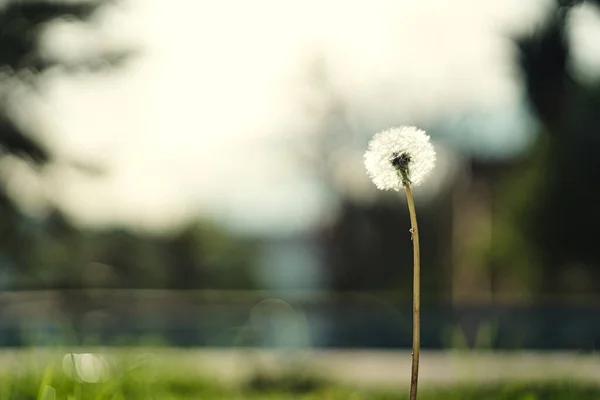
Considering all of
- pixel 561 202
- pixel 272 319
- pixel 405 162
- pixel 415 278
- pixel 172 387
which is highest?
pixel 561 202

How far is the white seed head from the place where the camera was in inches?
80.0

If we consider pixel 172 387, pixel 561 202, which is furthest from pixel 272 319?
pixel 561 202

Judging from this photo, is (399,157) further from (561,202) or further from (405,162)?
(561,202)

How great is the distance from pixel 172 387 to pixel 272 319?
4.88 metres

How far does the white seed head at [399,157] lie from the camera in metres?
2.03

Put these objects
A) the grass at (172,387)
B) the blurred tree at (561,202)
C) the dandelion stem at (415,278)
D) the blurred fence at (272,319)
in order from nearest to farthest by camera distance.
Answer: the dandelion stem at (415,278)
the grass at (172,387)
the blurred fence at (272,319)
the blurred tree at (561,202)

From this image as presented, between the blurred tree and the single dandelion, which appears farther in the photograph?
the blurred tree

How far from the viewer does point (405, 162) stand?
204 cm

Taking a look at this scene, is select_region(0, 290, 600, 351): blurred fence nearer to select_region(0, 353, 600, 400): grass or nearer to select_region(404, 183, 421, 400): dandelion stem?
select_region(0, 353, 600, 400): grass

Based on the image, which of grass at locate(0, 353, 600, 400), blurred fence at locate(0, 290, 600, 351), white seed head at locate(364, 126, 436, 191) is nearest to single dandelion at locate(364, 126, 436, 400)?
white seed head at locate(364, 126, 436, 191)

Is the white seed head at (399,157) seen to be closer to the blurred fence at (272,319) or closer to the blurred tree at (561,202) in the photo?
the blurred fence at (272,319)

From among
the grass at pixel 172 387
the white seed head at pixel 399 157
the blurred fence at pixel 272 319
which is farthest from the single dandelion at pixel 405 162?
the blurred fence at pixel 272 319

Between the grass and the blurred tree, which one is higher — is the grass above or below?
below

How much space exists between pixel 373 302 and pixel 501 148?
6.83 metres
